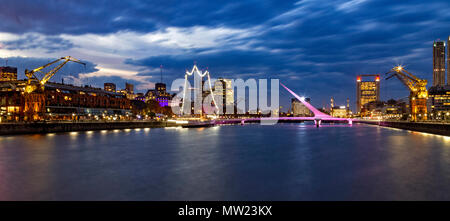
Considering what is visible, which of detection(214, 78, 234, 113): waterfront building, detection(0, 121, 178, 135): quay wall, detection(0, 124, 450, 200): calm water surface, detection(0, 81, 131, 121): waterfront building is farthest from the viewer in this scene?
detection(214, 78, 234, 113): waterfront building

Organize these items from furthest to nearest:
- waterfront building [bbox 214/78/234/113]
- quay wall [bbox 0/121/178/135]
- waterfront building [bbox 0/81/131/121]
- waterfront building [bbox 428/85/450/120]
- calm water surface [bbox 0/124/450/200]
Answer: waterfront building [bbox 214/78/234/113] → waterfront building [bbox 428/85/450/120] → waterfront building [bbox 0/81/131/121] → quay wall [bbox 0/121/178/135] → calm water surface [bbox 0/124/450/200]

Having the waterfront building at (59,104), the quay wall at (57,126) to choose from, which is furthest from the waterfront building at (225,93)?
the quay wall at (57,126)

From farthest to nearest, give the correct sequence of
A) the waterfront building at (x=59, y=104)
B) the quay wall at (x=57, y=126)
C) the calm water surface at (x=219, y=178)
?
the waterfront building at (x=59, y=104)
the quay wall at (x=57, y=126)
the calm water surface at (x=219, y=178)

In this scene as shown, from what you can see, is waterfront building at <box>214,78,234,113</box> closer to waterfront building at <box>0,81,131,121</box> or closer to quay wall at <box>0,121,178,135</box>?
waterfront building at <box>0,81,131,121</box>

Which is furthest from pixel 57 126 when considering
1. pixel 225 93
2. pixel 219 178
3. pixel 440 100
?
pixel 440 100

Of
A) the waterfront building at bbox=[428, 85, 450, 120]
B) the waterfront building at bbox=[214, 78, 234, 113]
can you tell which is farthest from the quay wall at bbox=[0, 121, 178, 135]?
the waterfront building at bbox=[428, 85, 450, 120]

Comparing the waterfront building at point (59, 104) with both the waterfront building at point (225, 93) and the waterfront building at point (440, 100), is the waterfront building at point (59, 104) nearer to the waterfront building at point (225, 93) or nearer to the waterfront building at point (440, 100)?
the waterfront building at point (225, 93)

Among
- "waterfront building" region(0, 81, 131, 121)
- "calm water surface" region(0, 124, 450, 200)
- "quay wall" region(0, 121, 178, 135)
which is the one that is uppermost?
"waterfront building" region(0, 81, 131, 121)

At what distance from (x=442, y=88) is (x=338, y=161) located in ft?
515

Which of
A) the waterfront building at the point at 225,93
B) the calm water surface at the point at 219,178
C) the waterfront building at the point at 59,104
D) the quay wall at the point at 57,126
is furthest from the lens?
the waterfront building at the point at 225,93

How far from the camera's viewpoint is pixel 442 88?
148000 mm
